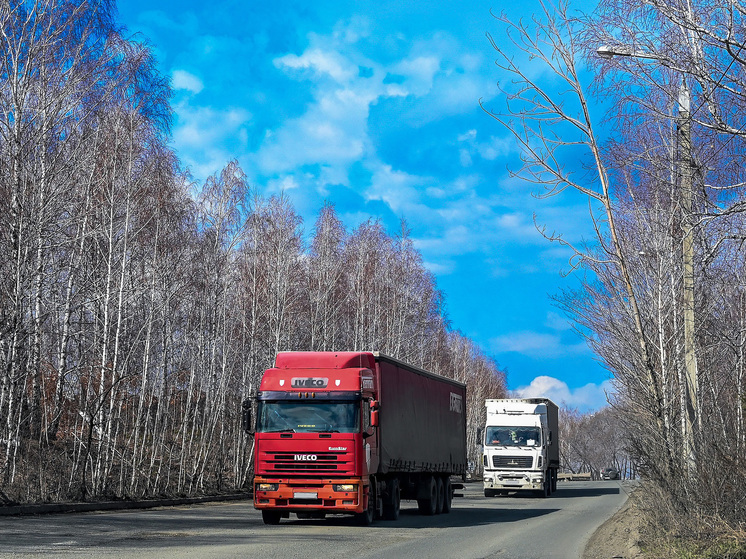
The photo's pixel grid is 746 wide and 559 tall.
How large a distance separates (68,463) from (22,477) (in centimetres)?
316

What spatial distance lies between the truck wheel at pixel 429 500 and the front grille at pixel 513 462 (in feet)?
42.2

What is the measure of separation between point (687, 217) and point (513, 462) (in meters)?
29.1

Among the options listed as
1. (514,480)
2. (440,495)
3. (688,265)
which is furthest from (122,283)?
(514,480)

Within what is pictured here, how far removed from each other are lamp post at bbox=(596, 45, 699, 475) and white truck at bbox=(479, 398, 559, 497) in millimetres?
24987

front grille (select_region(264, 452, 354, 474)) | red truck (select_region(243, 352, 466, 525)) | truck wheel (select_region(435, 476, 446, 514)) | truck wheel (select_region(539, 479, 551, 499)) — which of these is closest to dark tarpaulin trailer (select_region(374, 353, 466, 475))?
red truck (select_region(243, 352, 466, 525))

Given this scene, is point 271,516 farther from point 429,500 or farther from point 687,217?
point 687,217

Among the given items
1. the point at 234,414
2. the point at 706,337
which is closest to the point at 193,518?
the point at 706,337

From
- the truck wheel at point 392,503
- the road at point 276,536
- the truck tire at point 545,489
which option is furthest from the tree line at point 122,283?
the truck tire at point 545,489

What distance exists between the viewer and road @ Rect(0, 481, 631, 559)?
12969mm

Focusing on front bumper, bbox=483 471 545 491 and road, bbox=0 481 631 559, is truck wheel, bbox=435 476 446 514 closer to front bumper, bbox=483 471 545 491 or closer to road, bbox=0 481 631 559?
road, bbox=0 481 631 559

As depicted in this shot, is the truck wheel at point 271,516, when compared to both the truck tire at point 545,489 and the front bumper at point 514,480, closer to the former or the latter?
the front bumper at point 514,480

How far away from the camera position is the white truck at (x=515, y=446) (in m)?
37.5

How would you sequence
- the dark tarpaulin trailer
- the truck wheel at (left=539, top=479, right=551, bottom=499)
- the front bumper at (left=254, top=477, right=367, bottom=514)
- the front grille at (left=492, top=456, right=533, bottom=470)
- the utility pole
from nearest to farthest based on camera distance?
the utility pole, the front bumper at (left=254, top=477, right=367, bottom=514), the dark tarpaulin trailer, the front grille at (left=492, top=456, right=533, bottom=470), the truck wheel at (left=539, top=479, right=551, bottom=499)

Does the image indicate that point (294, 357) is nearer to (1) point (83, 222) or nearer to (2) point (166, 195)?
(1) point (83, 222)
